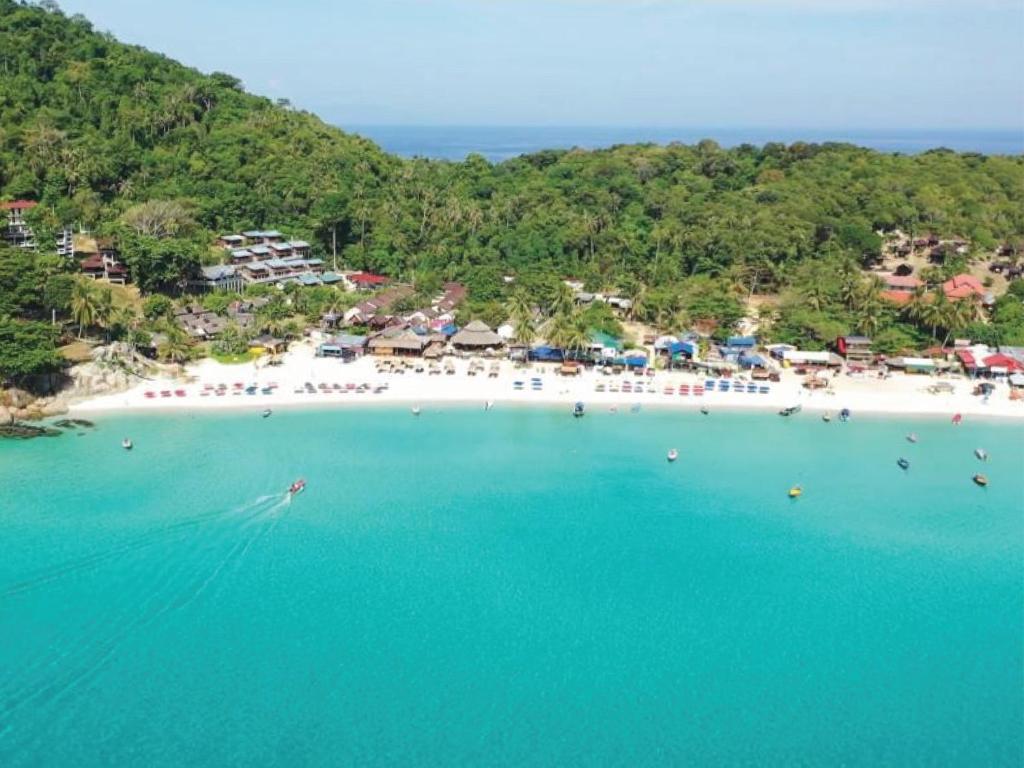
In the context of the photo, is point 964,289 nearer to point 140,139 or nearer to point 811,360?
point 811,360

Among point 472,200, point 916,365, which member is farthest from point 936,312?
point 472,200

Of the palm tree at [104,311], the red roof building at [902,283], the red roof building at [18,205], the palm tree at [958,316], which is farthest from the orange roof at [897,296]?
the red roof building at [18,205]

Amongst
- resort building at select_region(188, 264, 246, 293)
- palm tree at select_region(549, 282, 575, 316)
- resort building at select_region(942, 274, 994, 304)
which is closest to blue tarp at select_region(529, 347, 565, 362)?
palm tree at select_region(549, 282, 575, 316)

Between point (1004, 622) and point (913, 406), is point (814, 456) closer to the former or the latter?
point (913, 406)

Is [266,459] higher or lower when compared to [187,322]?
lower

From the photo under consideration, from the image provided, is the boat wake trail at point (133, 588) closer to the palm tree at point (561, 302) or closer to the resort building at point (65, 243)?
the palm tree at point (561, 302)

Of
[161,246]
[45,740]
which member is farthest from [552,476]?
[161,246]
